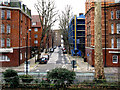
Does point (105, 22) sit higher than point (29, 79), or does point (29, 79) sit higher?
point (105, 22)

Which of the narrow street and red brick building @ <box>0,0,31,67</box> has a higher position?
red brick building @ <box>0,0,31,67</box>

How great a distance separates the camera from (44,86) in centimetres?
944

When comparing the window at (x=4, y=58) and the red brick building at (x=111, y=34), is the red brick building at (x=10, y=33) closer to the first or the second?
the window at (x=4, y=58)

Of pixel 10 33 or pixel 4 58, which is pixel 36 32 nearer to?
pixel 10 33

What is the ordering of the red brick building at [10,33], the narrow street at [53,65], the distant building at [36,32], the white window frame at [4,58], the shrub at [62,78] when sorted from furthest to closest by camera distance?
the distant building at [36,32], the white window frame at [4,58], the red brick building at [10,33], the narrow street at [53,65], the shrub at [62,78]

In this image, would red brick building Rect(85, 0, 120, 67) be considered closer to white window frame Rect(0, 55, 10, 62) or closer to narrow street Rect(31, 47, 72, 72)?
narrow street Rect(31, 47, 72, 72)

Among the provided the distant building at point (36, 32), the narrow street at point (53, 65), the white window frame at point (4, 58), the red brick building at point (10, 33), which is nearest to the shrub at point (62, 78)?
the narrow street at point (53, 65)

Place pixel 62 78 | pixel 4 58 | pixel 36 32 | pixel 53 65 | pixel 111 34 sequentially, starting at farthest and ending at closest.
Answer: pixel 36 32, pixel 53 65, pixel 4 58, pixel 111 34, pixel 62 78

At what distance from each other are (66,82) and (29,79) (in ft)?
8.68

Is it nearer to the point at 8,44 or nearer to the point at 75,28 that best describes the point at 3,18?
the point at 8,44

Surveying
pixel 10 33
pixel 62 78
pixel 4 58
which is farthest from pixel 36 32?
pixel 62 78

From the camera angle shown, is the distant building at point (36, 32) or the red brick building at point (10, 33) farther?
the distant building at point (36, 32)

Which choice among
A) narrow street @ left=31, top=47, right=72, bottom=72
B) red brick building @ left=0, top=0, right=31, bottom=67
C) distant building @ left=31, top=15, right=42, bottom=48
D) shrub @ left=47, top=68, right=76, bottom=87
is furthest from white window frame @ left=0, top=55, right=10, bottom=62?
distant building @ left=31, top=15, right=42, bottom=48

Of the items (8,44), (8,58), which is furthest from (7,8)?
(8,58)
